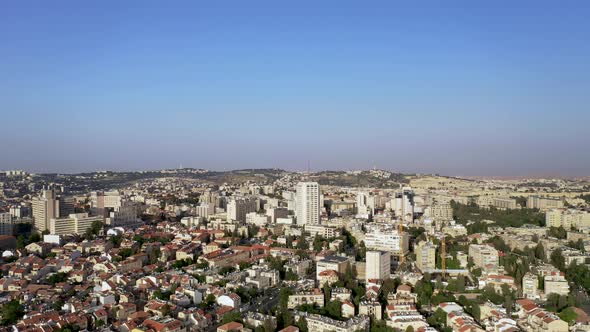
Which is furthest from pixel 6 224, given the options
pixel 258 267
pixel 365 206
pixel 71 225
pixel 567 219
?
pixel 567 219

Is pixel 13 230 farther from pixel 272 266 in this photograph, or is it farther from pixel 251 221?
pixel 272 266

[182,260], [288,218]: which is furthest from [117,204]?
[182,260]

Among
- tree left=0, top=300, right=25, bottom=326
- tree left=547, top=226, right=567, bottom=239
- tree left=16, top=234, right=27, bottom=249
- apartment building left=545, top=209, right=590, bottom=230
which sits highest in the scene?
apartment building left=545, top=209, right=590, bottom=230

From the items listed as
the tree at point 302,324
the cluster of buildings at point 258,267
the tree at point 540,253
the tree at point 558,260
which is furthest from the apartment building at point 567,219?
the tree at point 302,324

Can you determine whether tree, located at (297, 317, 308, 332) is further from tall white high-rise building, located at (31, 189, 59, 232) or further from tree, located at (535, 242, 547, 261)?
tall white high-rise building, located at (31, 189, 59, 232)

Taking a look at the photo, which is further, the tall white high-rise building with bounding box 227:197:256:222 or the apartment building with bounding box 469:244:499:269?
the tall white high-rise building with bounding box 227:197:256:222

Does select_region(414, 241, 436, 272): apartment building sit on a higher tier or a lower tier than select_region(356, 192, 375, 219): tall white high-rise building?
lower

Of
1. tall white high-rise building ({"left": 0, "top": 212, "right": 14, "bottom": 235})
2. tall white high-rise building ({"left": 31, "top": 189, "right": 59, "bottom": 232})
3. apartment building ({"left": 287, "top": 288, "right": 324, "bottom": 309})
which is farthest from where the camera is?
tall white high-rise building ({"left": 31, "top": 189, "right": 59, "bottom": 232})

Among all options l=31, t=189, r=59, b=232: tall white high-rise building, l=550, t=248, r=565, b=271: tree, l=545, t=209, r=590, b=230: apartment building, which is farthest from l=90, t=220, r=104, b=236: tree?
l=545, t=209, r=590, b=230: apartment building

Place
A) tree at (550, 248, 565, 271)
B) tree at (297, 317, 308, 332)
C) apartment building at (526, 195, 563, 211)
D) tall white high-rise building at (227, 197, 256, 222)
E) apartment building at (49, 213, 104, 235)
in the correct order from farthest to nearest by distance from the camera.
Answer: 1. apartment building at (526, 195, 563, 211)
2. tall white high-rise building at (227, 197, 256, 222)
3. apartment building at (49, 213, 104, 235)
4. tree at (550, 248, 565, 271)
5. tree at (297, 317, 308, 332)
